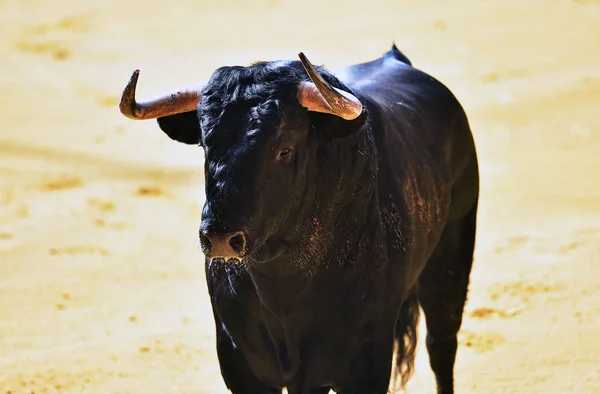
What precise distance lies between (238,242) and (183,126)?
31.5 inches

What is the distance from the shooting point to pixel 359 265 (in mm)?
4371

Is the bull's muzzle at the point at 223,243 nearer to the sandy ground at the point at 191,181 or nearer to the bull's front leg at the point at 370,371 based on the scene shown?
the bull's front leg at the point at 370,371

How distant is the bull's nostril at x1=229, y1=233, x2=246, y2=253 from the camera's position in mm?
3680

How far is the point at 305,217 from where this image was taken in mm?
4164

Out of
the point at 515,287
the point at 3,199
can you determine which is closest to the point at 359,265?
the point at 515,287

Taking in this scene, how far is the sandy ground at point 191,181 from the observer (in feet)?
22.3

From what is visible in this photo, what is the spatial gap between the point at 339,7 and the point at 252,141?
1310 centimetres

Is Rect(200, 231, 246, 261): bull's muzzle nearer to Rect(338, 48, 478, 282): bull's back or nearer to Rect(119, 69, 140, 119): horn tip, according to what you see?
Rect(119, 69, 140, 119): horn tip

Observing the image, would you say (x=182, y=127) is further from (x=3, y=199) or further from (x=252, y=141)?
(x=3, y=199)

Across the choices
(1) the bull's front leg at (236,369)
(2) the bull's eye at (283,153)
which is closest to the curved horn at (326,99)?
(2) the bull's eye at (283,153)

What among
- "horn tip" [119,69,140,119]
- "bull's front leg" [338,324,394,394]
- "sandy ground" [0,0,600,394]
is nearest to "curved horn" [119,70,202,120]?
"horn tip" [119,69,140,119]

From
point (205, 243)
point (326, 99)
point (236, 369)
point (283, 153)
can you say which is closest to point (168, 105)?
point (283, 153)

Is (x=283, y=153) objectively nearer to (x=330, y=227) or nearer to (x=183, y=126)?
(x=330, y=227)

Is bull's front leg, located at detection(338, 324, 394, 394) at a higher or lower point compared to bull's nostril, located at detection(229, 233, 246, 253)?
lower
